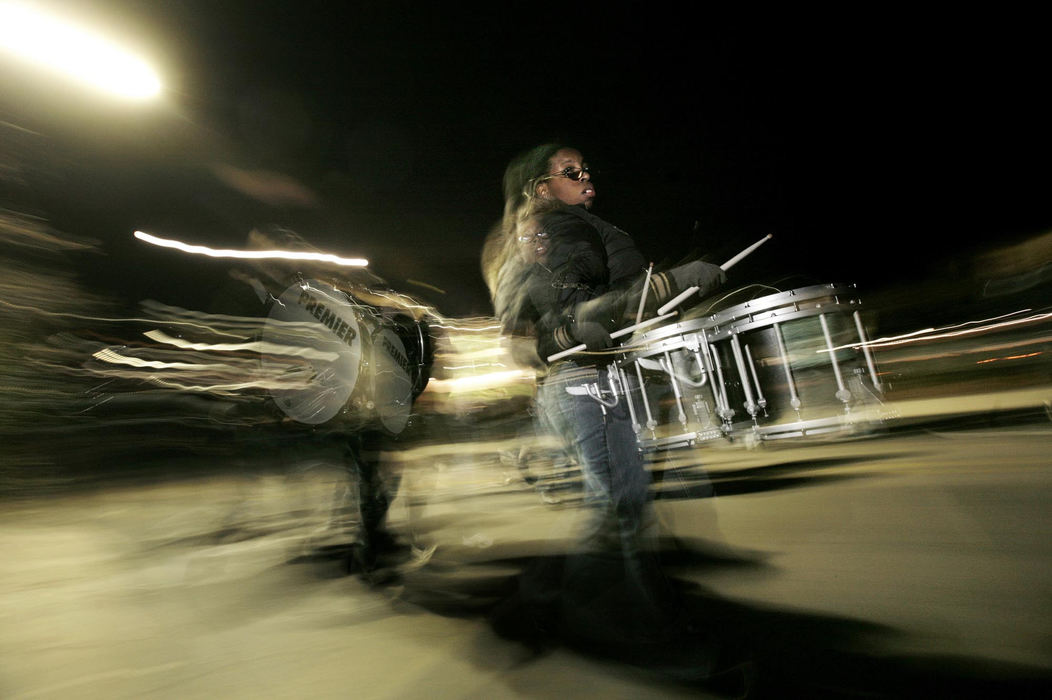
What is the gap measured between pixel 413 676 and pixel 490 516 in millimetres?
4525

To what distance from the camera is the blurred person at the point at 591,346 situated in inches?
89.0

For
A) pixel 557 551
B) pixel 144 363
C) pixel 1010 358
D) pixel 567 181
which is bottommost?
pixel 557 551

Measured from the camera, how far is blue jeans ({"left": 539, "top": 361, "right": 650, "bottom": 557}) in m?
2.38

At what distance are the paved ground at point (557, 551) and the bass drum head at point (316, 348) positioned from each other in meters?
0.98

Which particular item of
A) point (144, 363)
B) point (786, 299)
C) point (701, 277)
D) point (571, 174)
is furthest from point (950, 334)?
point (144, 363)

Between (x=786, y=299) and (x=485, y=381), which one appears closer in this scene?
(x=786, y=299)

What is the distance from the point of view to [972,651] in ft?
7.41

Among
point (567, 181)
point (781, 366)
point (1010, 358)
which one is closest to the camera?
point (567, 181)

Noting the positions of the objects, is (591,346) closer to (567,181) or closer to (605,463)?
(605,463)

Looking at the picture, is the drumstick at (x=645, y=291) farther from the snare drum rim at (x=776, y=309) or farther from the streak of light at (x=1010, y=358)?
the streak of light at (x=1010, y=358)

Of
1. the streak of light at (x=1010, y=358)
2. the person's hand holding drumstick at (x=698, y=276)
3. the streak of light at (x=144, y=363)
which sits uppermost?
the streak of light at (x=144, y=363)

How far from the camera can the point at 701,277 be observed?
2123 mm

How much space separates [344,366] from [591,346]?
2.43 m

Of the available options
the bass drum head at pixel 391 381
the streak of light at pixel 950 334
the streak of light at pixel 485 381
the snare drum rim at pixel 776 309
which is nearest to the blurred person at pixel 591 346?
the bass drum head at pixel 391 381
